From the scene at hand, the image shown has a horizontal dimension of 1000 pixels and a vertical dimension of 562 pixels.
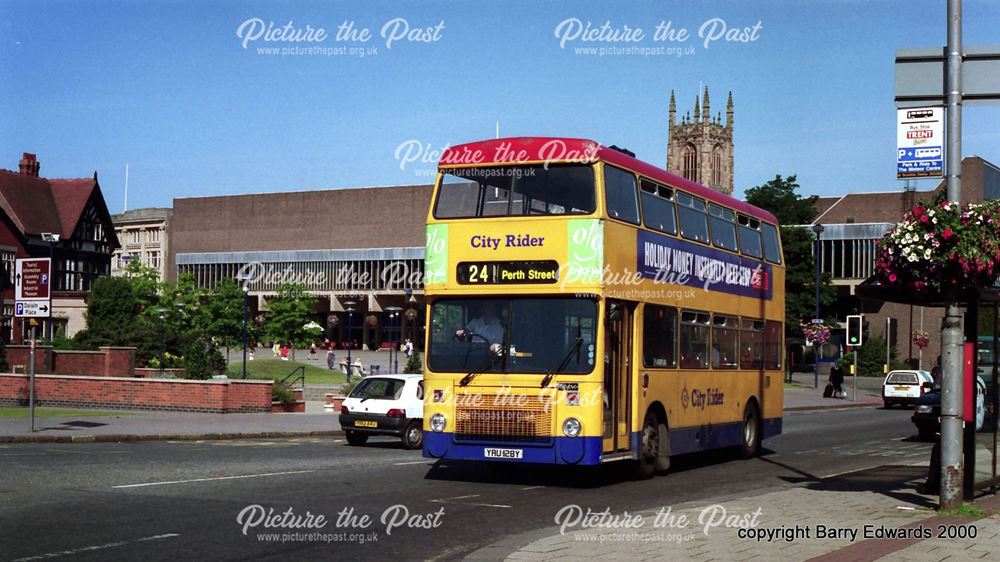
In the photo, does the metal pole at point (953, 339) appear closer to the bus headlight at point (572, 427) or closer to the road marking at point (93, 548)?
the bus headlight at point (572, 427)

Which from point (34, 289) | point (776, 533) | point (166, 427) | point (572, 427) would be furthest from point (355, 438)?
point (776, 533)

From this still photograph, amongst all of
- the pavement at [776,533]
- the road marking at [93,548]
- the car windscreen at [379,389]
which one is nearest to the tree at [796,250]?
the car windscreen at [379,389]

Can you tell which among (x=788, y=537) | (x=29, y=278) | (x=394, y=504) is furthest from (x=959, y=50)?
(x=29, y=278)

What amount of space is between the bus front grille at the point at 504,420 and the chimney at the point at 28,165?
101m

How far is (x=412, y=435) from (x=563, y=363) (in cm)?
979

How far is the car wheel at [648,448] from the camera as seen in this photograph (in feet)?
59.2

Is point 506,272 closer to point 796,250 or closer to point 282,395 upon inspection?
point 282,395

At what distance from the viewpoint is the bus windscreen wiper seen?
16.2 metres

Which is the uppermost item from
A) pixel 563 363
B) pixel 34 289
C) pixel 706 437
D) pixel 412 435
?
A: pixel 34 289

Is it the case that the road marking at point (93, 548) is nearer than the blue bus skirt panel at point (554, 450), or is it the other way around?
Answer: the road marking at point (93, 548)

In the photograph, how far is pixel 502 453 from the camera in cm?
1627

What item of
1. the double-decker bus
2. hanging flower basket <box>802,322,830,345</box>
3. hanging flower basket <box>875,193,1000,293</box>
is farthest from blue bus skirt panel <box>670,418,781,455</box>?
hanging flower basket <box>802,322,830,345</box>

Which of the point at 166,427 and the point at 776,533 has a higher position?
the point at 776,533

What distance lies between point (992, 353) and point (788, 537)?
599 cm
